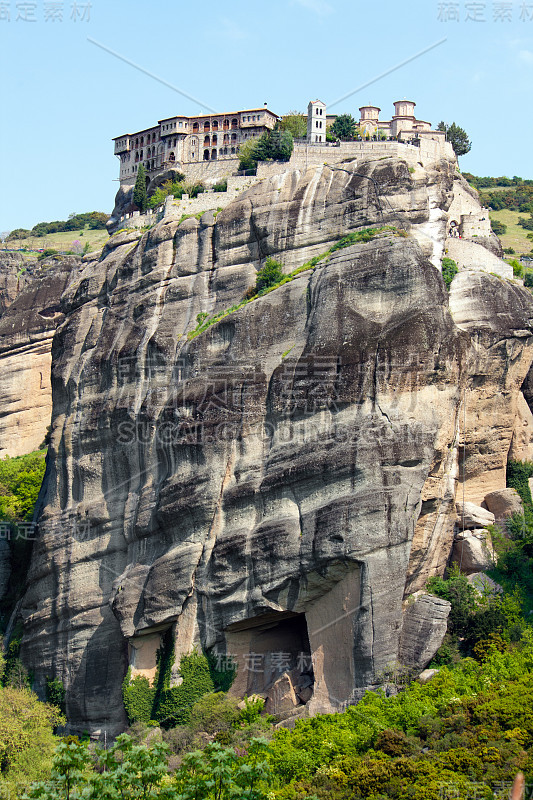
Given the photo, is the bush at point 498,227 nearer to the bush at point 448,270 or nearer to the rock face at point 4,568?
the bush at point 448,270

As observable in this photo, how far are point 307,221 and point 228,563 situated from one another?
47.8ft

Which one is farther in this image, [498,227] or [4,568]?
[498,227]

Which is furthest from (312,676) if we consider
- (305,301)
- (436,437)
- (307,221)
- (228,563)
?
(307,221)

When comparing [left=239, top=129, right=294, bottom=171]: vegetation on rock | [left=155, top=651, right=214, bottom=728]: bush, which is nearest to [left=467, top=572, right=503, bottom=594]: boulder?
[left=155, top=651, right=214, bottom=728]: bush

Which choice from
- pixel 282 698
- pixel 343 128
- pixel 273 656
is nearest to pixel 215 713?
pixel 282 698

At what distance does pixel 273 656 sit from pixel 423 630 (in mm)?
6125

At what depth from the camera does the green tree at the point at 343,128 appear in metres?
67.2

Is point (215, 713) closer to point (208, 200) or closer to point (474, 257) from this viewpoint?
point (474, 257)

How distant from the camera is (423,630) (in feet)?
152

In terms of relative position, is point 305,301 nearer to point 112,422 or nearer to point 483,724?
point 112,422

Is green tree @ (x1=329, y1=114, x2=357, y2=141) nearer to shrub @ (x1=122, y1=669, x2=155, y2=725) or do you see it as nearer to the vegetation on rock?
the vegetation on rock

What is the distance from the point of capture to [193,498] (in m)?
50.2

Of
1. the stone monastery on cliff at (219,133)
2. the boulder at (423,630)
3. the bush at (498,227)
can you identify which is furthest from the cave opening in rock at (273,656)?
the bush at (498,227)

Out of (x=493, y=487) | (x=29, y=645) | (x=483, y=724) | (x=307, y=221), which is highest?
(x=307, y=221)
